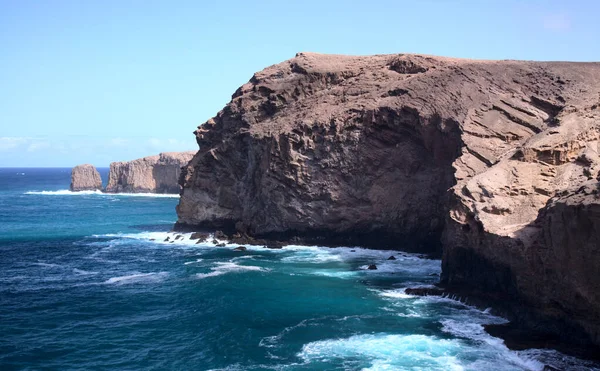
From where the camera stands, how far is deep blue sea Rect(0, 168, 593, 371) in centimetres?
3077

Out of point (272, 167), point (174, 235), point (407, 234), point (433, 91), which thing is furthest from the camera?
point (174, 235)

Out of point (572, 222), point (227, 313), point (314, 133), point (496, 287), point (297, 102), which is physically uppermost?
point (297, 102)

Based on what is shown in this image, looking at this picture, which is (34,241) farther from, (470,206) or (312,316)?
(470,206)

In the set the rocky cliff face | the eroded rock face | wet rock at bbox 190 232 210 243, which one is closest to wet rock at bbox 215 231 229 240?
wet rock at bbox 190 232 210 243

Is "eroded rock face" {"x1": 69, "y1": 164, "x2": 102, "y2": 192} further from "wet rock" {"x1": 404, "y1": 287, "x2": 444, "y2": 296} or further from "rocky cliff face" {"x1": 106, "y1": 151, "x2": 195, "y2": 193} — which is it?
"wet rock" {"x1": 404, "y1": 287, "x2": 444, "y2": 296}

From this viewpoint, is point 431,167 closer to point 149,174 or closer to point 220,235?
point 220,235

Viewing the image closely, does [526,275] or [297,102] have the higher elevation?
[297,102]

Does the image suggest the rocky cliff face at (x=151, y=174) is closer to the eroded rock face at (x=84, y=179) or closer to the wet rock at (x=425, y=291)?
the eroded rock face at (x=84, y=179)

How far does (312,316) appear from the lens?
126ft

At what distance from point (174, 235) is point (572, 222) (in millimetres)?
55496

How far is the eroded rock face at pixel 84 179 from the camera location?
557ft

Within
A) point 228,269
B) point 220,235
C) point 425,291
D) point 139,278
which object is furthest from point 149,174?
point 425,291

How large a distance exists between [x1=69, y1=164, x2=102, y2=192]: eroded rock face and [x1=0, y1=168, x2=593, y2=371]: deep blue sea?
108m

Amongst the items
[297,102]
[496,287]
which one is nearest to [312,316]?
[496,287]
